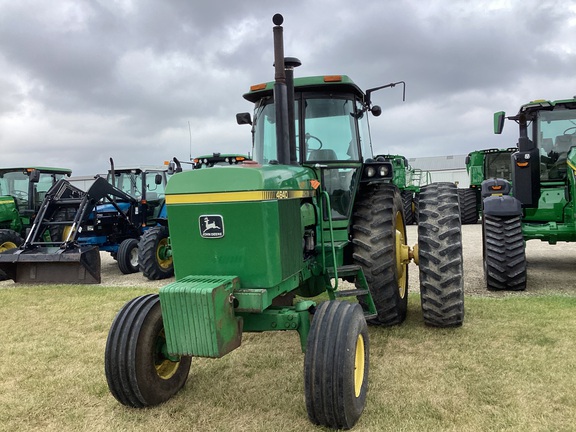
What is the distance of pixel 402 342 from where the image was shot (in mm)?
4500

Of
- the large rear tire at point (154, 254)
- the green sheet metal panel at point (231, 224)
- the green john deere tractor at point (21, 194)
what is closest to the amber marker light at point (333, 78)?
the green sheet metal panel at point (231, 224)

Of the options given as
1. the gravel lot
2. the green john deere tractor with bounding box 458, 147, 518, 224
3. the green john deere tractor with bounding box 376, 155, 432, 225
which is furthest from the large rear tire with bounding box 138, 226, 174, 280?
the green john deere tractor with bounding box 376, 155, 432, 225

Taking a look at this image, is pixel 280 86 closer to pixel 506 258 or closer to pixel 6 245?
pixel 506 258

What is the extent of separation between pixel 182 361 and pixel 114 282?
5.58 metres

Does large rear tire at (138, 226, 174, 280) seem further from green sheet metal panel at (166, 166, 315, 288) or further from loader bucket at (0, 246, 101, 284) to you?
green sheet metal panel at (166, 166, 315, 288)

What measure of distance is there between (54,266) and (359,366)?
637 centimetres

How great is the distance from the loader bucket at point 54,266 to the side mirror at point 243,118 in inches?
166

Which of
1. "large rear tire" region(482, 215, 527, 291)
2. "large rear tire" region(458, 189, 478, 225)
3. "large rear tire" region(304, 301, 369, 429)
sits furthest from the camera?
"large rear tire" region(458, 189, 478, 225)

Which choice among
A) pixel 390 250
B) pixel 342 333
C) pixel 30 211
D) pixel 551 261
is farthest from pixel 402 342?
pixel 30 211

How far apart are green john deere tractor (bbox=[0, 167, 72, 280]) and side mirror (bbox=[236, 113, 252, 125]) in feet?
26.1

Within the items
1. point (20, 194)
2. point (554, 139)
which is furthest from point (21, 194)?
point (554, 139)

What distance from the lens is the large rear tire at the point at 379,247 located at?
14.3 ft

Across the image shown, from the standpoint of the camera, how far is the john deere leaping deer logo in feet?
10.3

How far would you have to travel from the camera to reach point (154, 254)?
A: 8.56 meters
